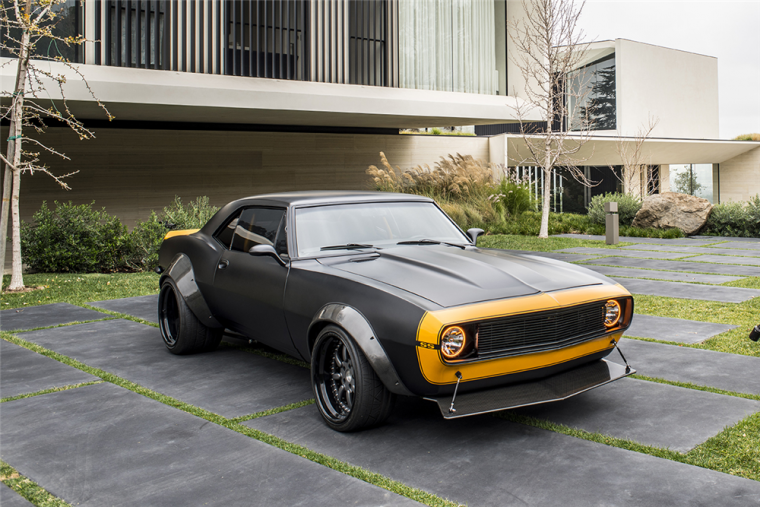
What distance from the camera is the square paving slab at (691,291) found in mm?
7984

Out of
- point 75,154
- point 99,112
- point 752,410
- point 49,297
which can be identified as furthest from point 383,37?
point 752,410

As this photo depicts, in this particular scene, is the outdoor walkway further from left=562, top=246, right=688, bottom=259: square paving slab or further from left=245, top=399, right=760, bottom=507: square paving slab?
left=562, top=246, right=688, bottom=259: square paving slab

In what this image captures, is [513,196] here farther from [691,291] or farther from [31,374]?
[31,374]

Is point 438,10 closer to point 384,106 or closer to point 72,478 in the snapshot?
point 384,106

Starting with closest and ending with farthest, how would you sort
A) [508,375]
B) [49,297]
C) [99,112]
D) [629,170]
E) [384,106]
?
[508,375]
[49,297]
[99,112]
[384,106]
[629,170]

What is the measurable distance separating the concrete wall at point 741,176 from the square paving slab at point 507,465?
35.4 meters

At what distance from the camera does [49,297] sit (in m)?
8.88

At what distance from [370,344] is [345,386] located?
43 centimetres

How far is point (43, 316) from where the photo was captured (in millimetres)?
7660

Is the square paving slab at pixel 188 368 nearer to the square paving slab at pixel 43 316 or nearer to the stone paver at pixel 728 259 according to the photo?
the square paving slab at pixel 43 316

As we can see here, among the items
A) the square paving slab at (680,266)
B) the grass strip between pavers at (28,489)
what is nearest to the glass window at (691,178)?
the square paving slab at (680,266)

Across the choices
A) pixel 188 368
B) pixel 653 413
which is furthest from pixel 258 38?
pixel 653 413

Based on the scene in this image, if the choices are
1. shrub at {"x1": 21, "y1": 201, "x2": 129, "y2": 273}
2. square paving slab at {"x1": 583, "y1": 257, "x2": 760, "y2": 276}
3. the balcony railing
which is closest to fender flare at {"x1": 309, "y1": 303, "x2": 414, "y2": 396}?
square paving slab at {"x1": 583, "y1": 257, "x2": 760, "y2": 276}

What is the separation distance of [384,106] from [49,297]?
8643 mm
